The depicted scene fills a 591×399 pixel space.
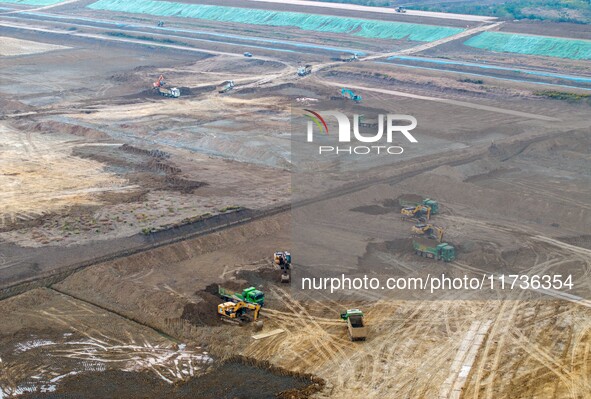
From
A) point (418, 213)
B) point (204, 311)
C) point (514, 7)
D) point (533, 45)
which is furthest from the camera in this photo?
point (514, 7)

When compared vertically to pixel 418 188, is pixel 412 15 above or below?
above

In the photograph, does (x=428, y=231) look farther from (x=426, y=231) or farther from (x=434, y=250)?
(x=434, y=250)

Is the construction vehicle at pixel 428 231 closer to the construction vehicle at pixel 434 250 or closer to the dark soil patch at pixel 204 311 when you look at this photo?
the construction vehicle at pixel 434 250

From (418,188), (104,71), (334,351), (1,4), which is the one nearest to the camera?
(334,351)

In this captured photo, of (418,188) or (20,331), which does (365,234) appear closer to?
(418,188)

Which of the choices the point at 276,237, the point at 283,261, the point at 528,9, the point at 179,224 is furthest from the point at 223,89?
the point at 528,9

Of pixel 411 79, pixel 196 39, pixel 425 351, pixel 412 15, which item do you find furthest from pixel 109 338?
pixel 412 15

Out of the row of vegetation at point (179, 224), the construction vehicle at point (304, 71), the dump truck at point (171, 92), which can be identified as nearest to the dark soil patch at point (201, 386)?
the row of vegetation at point (179, 224)
